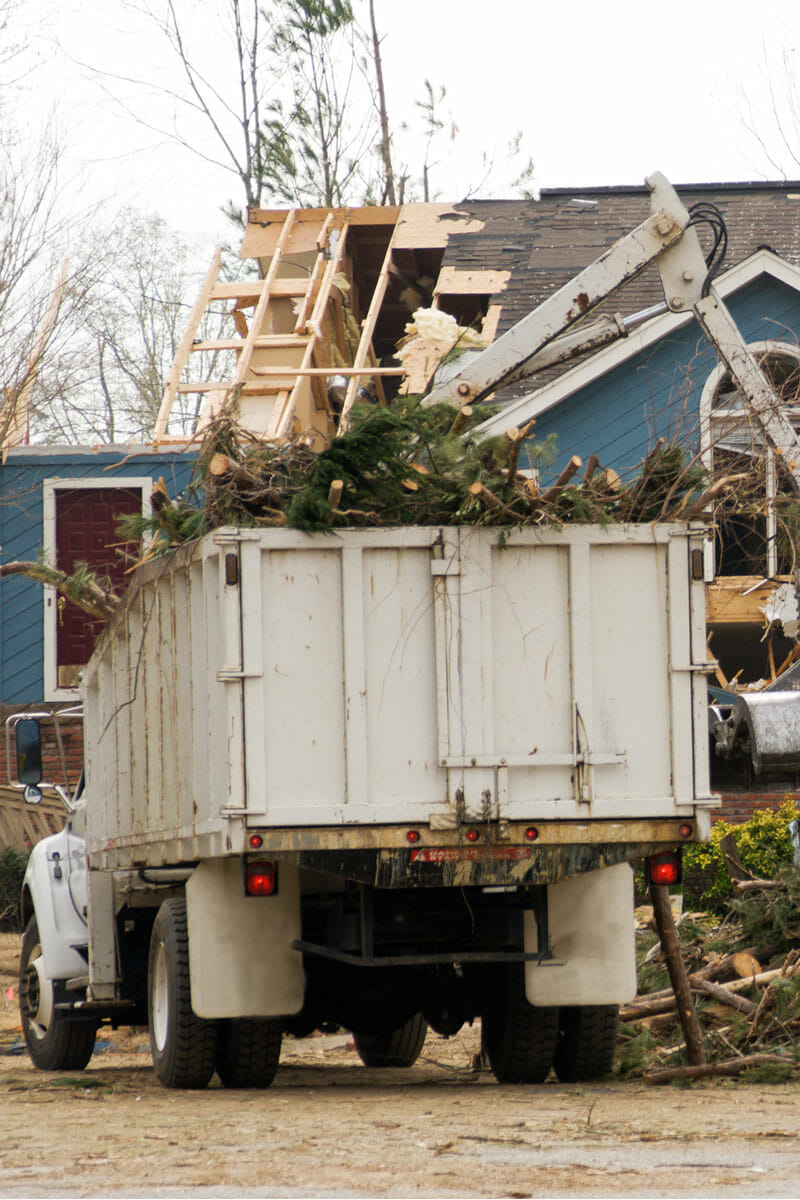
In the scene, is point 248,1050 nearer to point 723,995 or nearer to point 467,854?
point 467,854

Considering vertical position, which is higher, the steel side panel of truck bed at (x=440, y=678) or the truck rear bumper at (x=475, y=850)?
the steel side panel of truck bed at (x=440, y=678)

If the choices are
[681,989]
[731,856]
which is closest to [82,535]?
[731,856]

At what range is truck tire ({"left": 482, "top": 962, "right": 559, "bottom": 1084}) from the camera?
27.9 feet

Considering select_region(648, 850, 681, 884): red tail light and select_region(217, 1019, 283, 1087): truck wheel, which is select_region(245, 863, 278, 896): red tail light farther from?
select_region(648, 850, 681, 884): red tail light

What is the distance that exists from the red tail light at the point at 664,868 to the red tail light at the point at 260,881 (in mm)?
1845

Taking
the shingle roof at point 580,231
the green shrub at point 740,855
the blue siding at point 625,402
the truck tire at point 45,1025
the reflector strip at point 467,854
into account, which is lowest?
the truck tire at point 45,1025

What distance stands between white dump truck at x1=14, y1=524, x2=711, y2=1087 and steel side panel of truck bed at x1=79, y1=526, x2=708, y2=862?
10mm


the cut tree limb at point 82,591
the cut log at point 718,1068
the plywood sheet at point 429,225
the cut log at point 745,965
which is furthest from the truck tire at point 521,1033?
the plywood sheet at point 429,225

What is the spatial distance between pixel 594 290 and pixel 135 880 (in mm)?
4563

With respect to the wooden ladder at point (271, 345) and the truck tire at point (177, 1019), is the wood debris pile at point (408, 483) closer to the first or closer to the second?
the truck tire at point (177, 1019)

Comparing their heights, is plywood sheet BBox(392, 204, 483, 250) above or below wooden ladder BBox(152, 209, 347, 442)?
above

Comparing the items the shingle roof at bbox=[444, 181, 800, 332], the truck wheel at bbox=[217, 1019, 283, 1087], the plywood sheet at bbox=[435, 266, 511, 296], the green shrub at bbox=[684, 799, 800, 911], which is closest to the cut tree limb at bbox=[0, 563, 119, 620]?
the truck wheel at bbox=[217, 1019, 283, 1087]

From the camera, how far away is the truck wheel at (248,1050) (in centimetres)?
831

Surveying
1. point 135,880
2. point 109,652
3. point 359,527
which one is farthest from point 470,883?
point 109,652
